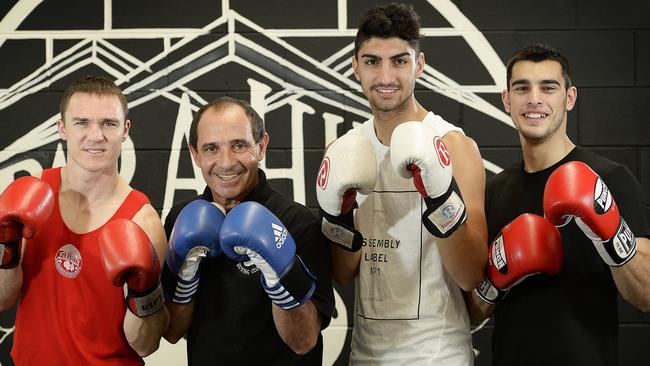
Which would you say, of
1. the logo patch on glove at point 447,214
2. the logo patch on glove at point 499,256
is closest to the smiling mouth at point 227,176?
the logo patch on glove at point 447,214

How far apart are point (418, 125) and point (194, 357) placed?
0.90m

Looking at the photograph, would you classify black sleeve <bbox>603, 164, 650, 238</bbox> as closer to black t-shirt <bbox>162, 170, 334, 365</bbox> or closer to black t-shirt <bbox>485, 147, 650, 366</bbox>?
black t-shirt <bbox>485, 147, 650, 366</bbox>

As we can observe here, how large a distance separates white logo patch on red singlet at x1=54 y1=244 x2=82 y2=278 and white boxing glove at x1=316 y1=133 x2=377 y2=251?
0.74 m

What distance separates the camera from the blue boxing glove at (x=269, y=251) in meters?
1.67

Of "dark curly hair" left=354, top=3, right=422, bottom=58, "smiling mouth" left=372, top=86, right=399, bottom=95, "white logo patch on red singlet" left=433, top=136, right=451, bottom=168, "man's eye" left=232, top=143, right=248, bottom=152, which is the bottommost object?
"white logo patch on red singlet" left=433, top=136, right=451, bottom=168

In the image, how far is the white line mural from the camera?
316cm

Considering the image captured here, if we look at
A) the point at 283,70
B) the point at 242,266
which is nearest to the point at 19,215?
the point at 242,266

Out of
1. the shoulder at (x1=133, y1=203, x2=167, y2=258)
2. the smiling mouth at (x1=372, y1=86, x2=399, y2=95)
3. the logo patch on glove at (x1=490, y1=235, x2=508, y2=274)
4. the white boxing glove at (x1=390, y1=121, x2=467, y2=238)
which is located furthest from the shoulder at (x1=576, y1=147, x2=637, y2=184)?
the shoulder at (x1=133, y1=203, x2=167, y2=258)

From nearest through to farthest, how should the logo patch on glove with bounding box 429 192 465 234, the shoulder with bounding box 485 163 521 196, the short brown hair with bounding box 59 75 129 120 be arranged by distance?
the logo patch on glove with bounding box 429 192 465 234 < the short brown hair with bounding box 59 75 129 120 < the shoulder with bounding box 485 163 521 196

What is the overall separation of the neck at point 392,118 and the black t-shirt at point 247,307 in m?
0.36

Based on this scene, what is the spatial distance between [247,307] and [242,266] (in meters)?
0.12

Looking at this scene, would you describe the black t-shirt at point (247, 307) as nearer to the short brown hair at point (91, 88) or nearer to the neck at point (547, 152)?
the short brown hair at point (91, 88)

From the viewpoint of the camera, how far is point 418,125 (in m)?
1.83

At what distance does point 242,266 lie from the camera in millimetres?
1896
